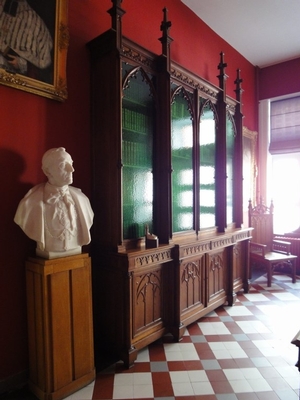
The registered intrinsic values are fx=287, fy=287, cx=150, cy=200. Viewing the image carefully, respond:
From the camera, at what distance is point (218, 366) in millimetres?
2199

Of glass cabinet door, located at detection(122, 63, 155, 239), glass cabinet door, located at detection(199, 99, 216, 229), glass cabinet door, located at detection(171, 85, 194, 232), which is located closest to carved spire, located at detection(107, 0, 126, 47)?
glass cabinet door, located at detection(122, 63, 155, 239)

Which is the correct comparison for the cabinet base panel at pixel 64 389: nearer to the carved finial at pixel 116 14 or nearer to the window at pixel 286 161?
the carved finial at pixel 116 14

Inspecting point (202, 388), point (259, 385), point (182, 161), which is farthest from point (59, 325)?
point (182, 161)

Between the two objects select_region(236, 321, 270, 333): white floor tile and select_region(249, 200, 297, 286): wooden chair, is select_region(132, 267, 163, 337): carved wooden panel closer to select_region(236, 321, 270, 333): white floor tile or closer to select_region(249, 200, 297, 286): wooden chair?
select_region(236, 321, 270, 333): white floor tile

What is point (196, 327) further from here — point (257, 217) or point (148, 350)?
point (257, 217)

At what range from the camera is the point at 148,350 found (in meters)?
2.45

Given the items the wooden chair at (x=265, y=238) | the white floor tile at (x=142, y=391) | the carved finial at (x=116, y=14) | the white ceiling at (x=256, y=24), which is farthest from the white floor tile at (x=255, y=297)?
the white ceiling at (x=256, y=24)

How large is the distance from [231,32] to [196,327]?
12.9 ft

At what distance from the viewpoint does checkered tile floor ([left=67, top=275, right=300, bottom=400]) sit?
1901mm

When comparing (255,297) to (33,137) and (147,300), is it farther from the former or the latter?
(33,137)

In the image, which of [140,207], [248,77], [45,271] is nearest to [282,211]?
[248,77]

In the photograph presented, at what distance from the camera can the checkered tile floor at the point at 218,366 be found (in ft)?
6.23

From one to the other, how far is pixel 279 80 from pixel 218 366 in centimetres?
472

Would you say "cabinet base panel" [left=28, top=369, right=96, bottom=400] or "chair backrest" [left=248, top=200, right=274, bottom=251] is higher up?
"chair backrest" [left=248, top=200, right=274, bottom=251]
